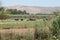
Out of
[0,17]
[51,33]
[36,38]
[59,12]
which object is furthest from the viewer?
[0,17]

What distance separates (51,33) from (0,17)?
13.7m

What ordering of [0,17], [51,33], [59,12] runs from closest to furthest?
[51,33] < [59,12] < [0,17]

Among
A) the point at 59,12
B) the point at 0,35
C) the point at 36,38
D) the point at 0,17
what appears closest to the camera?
the point at 0,35

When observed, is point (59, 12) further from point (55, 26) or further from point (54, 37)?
point (54, 37)

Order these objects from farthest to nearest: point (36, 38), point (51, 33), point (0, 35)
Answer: point (51, 33) < point (36, 38) < point (0, 35)

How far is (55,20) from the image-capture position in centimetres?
1658

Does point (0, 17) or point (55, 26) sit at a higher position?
point (55, 26)

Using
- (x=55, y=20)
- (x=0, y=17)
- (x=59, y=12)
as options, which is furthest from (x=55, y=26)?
(x=0, y=17)

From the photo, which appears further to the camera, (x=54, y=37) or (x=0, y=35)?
(x=54, y=37)

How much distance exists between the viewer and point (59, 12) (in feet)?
58.1

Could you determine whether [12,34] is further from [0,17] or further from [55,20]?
[0,17]

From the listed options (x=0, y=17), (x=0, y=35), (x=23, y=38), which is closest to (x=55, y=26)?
(x=23, y=38)

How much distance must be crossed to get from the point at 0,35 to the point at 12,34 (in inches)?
31.1

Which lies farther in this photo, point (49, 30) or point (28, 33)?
point (49, 30)
